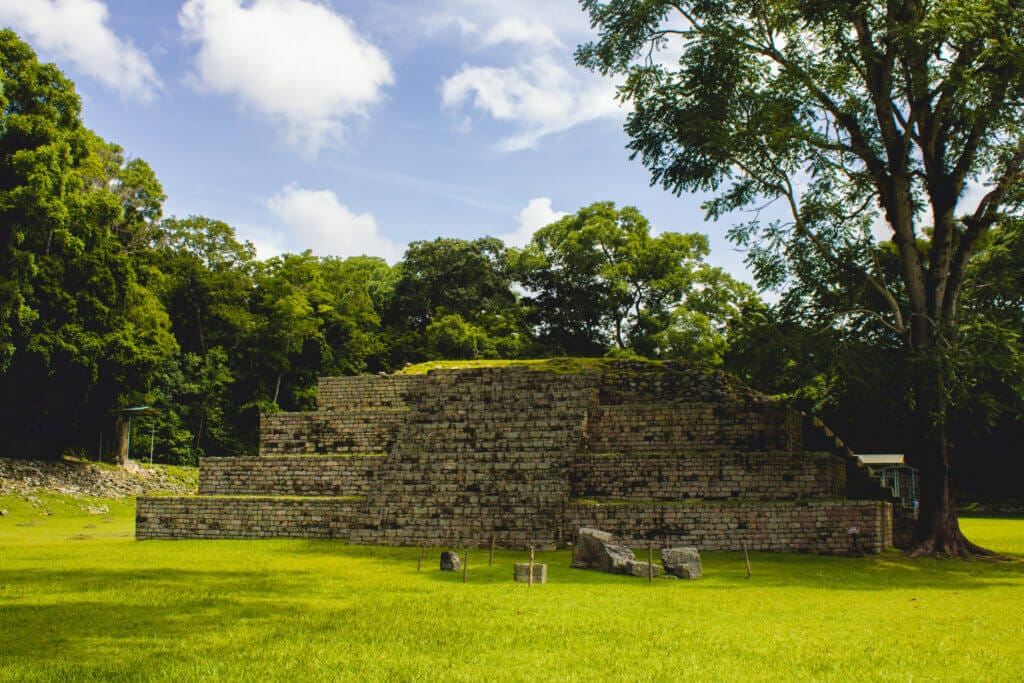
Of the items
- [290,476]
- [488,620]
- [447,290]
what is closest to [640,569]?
[488,620]

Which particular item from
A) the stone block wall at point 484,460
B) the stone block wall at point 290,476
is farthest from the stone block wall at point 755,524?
the stone block wall at point 290,476

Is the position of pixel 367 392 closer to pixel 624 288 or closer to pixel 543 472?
pixel 543 472

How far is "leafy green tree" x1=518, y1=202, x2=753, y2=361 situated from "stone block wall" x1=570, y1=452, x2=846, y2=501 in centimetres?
1710

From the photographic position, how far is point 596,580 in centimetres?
1091

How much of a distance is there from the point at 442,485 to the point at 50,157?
1683 cm

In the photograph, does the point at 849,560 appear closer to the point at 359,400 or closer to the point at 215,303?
the point at 359,400

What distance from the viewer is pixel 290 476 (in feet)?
58.5

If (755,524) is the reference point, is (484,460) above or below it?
above

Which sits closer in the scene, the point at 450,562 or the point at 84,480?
the point at 450,562

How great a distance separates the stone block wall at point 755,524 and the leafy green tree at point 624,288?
1853cm

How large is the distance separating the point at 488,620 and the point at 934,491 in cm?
1068

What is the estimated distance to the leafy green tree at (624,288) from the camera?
32938 mm

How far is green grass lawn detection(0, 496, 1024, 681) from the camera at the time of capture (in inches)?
231

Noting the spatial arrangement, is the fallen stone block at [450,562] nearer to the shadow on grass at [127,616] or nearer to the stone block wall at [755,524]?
the shadow on grass at [127,616]
